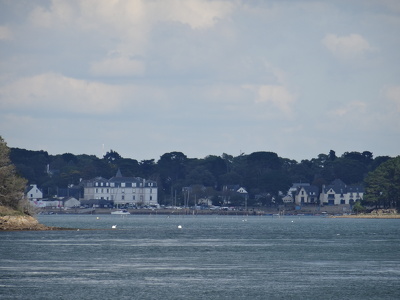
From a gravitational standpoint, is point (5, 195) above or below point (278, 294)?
above

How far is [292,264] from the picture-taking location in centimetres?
7962

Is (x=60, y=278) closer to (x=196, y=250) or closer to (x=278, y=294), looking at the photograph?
(x=278, y=294)

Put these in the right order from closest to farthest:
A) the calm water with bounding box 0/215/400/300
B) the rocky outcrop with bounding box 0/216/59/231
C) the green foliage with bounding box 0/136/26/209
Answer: the calm water with bounding box 0/215/400/300, the green foliage with bounding box 0/136/26/209, the rocky outcrop with bounding box 0/216/59/231

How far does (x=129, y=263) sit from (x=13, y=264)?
9961mm

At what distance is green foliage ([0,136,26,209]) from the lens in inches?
4955

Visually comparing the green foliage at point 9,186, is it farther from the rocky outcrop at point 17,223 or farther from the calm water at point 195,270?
the calm water at point 195,270

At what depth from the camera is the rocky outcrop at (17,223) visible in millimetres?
128000

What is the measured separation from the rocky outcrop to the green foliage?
1.84m

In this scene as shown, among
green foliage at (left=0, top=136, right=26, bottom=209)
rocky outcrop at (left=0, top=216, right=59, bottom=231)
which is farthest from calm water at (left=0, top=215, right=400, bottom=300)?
rocky outcrop at (left=0, top=216, right=59, bottom=231)

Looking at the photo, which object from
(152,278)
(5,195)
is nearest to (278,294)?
(152,278)

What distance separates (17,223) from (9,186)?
684cm

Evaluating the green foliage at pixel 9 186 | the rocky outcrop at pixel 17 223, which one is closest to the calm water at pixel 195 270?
the green foliage at pixel 9 186

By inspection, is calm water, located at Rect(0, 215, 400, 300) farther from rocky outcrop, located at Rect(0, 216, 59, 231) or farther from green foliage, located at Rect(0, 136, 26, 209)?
rocky outcrop, located at Rect(0, 216, 59, 231)

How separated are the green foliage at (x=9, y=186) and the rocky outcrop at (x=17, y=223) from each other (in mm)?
1842
